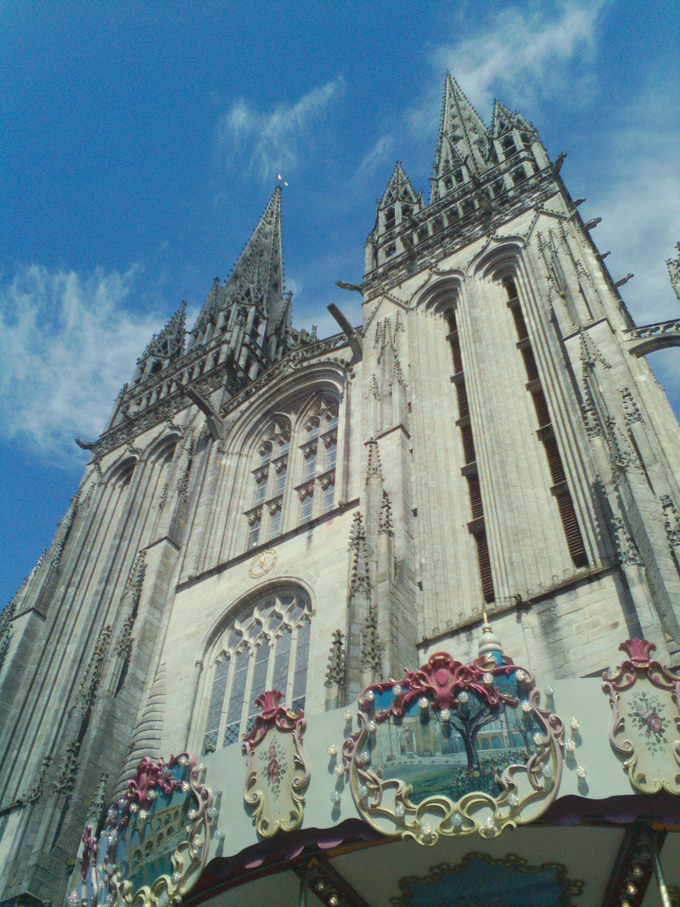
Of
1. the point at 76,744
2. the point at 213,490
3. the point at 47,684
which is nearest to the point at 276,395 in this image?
the point at 213,490

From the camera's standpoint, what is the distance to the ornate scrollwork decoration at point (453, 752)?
9.52m

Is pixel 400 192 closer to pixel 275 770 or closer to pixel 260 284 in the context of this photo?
pixel 260 284

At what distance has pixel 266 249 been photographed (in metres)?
46.1

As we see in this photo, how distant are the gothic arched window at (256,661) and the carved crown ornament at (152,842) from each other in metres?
3.99

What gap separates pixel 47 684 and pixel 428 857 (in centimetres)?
1588

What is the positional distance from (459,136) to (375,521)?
90.0ft

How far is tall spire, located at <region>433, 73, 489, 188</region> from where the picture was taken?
114ft

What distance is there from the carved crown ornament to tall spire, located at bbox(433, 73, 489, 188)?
2707 centimetres

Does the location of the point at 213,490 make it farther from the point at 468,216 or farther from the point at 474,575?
the point at 468,216

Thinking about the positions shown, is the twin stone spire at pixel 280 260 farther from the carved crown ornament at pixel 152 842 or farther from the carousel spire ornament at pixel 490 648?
the carved crown ornament at pixel 152 842

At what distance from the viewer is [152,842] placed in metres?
11.6

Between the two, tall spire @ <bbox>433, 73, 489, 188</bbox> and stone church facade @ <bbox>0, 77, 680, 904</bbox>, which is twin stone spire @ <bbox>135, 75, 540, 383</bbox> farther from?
stone church facade @ <bbox>0, 77, 680, 904</bbox>

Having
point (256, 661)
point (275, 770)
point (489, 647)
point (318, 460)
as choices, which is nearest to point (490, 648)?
point (489, 647)

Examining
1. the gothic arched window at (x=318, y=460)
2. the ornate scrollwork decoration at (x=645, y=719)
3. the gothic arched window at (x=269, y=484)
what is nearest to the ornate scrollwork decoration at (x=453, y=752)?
the ornate scrollwork decoration at (x=645, y=719)
